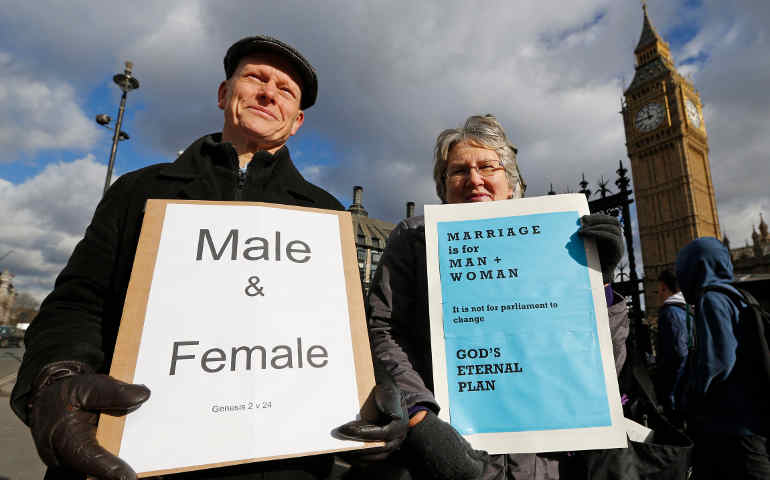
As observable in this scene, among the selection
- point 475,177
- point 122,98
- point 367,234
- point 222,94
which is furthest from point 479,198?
point 367,234

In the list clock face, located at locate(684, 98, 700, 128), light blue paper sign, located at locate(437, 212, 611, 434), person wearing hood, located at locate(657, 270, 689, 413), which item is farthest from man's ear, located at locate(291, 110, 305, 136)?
clock face, located at locate(684, 98, 700, 128)

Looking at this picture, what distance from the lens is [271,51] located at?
172 centimetres

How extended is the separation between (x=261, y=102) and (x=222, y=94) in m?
0.32

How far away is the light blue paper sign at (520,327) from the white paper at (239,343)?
17.8 inches

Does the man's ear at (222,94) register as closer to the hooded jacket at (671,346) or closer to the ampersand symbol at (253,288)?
the ampersand symbol at (253,288)

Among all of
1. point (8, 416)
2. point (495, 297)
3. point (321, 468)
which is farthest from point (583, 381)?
point (8, 416)

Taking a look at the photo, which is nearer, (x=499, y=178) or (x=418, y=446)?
(x=418, y=446)

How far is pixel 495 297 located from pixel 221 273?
3.12ft

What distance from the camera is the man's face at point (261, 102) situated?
1622mm

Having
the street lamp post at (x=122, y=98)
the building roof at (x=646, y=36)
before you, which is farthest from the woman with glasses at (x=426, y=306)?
the building roof at (x=646, y=36)

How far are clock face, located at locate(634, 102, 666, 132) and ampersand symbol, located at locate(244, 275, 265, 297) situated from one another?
2673 inches

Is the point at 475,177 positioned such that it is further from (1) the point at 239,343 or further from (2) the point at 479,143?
(1) the point at 239,343

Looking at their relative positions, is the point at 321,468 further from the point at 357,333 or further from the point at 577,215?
the point at 577,215

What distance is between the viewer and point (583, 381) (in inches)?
51.9
